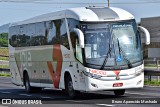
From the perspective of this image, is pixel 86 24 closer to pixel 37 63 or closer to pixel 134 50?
pixel 134 50

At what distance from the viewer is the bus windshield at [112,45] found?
62.8 ft

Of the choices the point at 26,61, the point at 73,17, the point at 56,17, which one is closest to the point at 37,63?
the point at 26,61

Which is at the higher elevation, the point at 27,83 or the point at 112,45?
the point at 112,45

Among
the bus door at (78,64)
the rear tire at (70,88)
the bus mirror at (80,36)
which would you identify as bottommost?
the rear tire at (70,88)

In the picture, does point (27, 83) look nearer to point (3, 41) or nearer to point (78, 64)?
point (78, 64)

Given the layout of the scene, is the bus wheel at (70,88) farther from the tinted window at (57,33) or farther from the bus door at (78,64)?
the tinted window at (57,33)

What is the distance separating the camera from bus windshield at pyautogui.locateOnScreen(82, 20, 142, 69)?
19.1m

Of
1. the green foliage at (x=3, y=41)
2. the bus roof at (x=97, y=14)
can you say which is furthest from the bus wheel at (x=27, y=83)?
the green foliage at (x=3, y=41)

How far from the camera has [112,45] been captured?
63.5 feet

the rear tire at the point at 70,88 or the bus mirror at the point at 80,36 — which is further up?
the bus mirror at the point at 80,36

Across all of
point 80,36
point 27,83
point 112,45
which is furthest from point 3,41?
point 80,36

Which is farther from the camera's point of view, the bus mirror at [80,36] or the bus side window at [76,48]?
the bus side window at [76,48]

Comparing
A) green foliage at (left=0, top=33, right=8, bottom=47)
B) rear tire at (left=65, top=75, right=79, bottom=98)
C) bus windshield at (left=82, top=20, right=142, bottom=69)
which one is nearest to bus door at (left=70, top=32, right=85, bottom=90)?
bus windshield at (left=82, top=20, right=142, bottom=69)

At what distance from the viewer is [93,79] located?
19.0 metres
